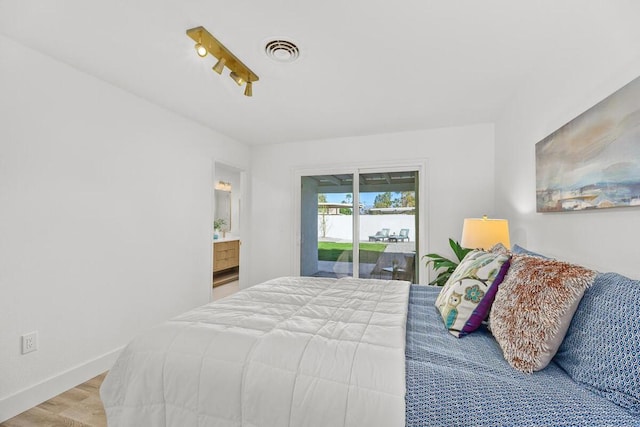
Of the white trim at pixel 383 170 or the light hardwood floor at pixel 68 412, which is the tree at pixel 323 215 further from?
the light hardwood floor at pixel 68 412

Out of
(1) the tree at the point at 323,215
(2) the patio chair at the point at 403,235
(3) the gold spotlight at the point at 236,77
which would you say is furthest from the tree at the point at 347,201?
(3) the gold spotlight at the point at 236,77

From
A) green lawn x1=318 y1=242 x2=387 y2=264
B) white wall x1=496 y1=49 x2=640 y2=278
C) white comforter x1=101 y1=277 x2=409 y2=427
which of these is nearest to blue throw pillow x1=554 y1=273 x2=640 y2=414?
white wall x1=496 y1=49 x2=640 y2=278

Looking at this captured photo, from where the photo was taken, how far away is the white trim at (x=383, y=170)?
3727 millimetres

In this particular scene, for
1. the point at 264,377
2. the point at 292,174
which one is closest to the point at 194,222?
the point at 292,174

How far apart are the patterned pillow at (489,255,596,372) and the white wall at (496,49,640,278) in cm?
43

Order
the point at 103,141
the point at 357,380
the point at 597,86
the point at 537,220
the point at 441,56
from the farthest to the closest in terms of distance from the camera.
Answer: the point at 103,141 < the point at 537,220 < the point at 441,56 < the point at 597,86 < the point at 357,380

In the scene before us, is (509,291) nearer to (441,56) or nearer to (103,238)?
(441,56)

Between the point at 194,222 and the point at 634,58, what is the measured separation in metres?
3.70

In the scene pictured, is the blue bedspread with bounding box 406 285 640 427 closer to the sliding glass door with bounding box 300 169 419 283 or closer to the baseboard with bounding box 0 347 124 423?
the baseboard with bounding box 0 347 124 423

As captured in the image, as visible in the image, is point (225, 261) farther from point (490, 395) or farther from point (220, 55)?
point (490, 395)

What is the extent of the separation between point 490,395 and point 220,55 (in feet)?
7.61

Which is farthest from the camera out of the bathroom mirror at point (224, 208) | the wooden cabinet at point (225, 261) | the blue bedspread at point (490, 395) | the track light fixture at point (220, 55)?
the bathroom mirror at point (224, 208)

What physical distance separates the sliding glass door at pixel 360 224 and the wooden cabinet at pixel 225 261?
219 cm

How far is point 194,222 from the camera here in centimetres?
344
